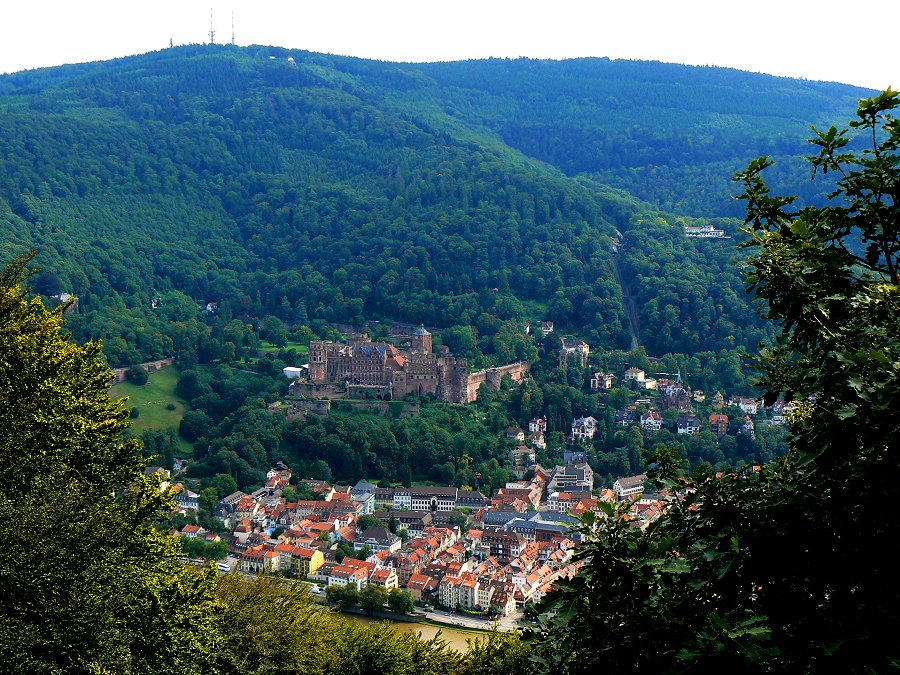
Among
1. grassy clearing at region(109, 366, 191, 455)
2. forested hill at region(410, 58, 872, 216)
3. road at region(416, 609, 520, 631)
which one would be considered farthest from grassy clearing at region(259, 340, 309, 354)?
forested hill at region(410, 58, 872, 216)

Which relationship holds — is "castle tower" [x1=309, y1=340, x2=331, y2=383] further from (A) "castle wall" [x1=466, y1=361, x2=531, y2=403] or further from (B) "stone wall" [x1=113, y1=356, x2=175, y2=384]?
(B) "stone wall" [x1=113, y1=356, x2=175, y2=384]

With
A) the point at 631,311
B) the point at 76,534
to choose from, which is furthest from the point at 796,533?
the point at 631,311

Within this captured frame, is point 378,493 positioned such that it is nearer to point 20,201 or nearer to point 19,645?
point 19,645

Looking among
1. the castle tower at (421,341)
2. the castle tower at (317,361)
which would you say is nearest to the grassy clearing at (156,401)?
the castle tower at (317,361)

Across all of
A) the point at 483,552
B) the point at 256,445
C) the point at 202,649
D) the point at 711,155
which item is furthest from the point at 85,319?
the point at 711,155

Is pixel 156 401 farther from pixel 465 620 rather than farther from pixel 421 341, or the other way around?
pixel 465 620
